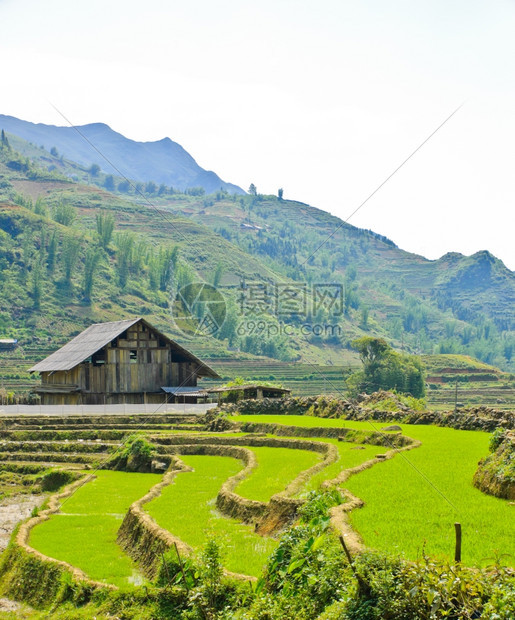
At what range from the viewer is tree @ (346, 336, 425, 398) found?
2670 inches

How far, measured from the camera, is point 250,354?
429 feet

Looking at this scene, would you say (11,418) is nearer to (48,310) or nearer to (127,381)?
(127,381)

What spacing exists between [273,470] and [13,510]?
806 cm

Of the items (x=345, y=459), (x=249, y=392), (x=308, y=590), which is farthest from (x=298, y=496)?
(x=249, y=392)

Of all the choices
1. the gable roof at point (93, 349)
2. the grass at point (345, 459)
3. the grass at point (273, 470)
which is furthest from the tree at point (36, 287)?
the grass at point (345, 459)

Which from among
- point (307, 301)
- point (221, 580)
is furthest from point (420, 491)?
point (307, 301)

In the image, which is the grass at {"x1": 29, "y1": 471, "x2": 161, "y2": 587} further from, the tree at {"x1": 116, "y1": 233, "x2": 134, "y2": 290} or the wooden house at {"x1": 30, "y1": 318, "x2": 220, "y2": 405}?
the tree at {"x1": 116, "y1": 233, "x2": 134, "y2": 290}

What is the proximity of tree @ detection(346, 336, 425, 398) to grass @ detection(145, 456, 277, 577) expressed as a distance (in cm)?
4545

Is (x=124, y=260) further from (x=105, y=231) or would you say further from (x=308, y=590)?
(x=308, y=590)

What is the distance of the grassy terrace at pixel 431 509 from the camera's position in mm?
9398

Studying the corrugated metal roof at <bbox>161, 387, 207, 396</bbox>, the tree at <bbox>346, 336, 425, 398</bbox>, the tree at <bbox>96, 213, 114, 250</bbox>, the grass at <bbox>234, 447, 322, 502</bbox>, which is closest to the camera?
the grass at <bbox>234, 447, 322, 502</bbox>

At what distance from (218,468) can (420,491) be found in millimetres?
11218

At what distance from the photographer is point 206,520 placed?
15.0 metres

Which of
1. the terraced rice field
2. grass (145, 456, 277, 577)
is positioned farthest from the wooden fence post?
grass (145, 456, 277, 577)
